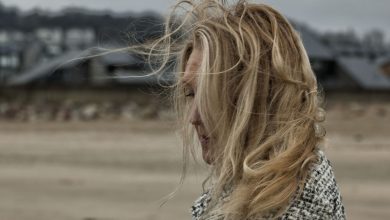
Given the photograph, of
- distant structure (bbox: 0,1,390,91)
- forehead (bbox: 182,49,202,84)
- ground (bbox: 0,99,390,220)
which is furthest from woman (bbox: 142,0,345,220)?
distant structure (bbox: 0,1,390,91)

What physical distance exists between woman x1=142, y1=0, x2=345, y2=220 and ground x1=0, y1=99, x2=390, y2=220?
212 millimetres

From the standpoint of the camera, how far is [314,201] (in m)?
1.36

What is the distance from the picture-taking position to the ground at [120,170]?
28.6 ft

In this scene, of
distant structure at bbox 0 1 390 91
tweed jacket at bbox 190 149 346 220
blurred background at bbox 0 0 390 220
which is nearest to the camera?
tweed jacket at bbox 190 149 346 220

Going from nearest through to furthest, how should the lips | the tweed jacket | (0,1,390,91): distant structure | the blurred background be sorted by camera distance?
1. the tweed jacket
2. the lips
3. the blurred background
4. (0,1,390,91): distant structure

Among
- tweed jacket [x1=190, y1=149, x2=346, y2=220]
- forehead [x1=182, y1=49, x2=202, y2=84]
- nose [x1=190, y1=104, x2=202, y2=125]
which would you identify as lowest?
tweed jacket [x1=190, y1=149, x2=346, y2=220]

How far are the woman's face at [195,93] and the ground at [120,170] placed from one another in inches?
11.6

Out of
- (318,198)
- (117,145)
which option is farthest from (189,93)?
(117,145)

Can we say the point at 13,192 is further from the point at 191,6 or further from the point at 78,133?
the point at 78,133

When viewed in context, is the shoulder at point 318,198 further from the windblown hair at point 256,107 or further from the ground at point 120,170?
the ground at point 120,170

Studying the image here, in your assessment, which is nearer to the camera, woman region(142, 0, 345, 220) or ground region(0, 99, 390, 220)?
woman region(142, 0, 345, 220)

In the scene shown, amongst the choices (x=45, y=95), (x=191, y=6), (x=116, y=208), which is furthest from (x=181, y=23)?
(x=45, y=95)

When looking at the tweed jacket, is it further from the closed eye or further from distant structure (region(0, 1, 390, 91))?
distant structure (region(0, 1, 390, 91))

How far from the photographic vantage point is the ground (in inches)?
344
